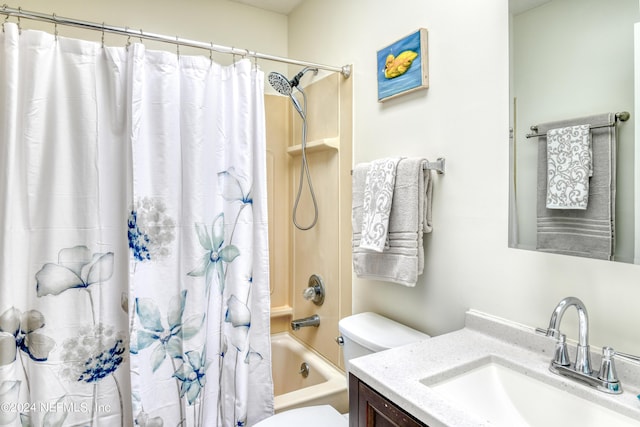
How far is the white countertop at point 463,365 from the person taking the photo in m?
0.79

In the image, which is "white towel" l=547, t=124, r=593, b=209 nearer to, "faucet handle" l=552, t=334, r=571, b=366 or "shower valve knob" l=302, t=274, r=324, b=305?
"faucet handle" l=552, t=334, r=571, b=366

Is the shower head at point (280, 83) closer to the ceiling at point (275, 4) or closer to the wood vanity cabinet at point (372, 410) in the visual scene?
the ceiling at point (275, 4)

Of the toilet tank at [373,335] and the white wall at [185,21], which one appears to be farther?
the white wall at [185,21]

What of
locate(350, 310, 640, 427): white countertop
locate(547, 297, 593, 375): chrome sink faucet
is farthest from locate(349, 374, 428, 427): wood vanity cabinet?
locate(547, 297, 593, 375): chrome sink faucet

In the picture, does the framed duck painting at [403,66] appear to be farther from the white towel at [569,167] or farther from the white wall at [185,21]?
the white wall at [185,21]

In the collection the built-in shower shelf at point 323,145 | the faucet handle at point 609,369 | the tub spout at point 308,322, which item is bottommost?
the tub spout at point 308,322

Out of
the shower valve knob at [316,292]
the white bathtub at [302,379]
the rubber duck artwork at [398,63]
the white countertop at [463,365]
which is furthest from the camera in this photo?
the shower valve knob at [316,292]

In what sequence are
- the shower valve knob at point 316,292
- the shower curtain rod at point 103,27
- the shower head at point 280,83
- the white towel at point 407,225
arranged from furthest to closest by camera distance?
the shower valve knob at point 316,292
the shower head at point 280,83
the white towel at point 407,225
the shower curtain rod at point 103,27

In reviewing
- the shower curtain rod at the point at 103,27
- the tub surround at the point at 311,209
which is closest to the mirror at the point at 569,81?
the tub surround at the point at 311,209

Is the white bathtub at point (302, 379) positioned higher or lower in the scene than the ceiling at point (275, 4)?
lower

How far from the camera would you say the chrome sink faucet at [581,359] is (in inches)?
33.1

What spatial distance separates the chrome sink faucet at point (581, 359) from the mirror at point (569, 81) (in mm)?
174

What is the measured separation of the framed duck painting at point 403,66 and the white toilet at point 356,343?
1.00 metres

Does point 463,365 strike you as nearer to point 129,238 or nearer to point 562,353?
point 562,353
